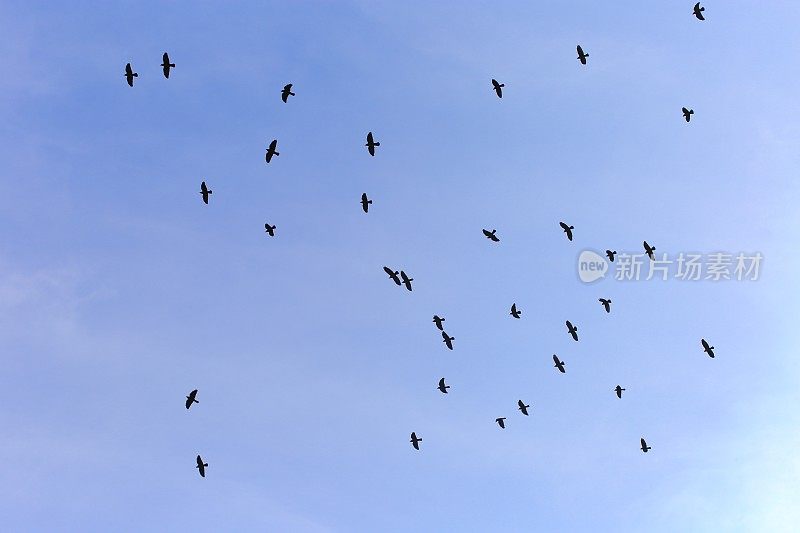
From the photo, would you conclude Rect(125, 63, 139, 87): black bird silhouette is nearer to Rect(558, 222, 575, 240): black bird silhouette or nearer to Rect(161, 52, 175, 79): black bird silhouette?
Rect(161, 52, 175, 79): black bird silhouette

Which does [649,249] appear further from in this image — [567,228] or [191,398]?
[191,398]

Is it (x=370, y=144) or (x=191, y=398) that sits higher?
(x=370, y=144)

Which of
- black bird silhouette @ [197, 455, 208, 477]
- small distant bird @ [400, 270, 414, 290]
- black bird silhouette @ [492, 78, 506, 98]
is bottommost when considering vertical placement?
black bird silhouette @ [197, 455, 208, 477]

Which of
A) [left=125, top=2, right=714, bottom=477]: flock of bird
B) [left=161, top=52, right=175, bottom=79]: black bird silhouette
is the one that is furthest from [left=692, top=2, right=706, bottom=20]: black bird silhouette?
[left=161, top=52, right=175, bottom=79]: black bird silhouette

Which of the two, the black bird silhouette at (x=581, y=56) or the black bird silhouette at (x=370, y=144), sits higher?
the black bird silhouette at (x=581, y=56)

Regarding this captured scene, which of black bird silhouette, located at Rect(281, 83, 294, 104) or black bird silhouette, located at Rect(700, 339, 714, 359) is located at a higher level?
black bird silhouette, located at Rect(281, 83, 294, 104)

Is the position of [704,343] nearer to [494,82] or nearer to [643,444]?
[643,444]

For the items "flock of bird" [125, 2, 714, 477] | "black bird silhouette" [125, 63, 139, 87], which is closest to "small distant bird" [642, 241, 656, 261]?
"flock of bird" [125, 2, 714, 477]

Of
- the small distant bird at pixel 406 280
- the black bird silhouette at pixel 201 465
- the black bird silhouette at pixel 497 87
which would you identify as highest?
the black bird silhouette at pixel 497 87

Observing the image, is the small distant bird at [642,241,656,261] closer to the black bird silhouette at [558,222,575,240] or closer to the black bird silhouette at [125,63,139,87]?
the black bird silhouette at [558,222,575,240]

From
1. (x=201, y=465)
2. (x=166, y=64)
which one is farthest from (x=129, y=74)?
(x=201, y=465)

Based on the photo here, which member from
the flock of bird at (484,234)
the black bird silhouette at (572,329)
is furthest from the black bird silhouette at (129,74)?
the black bird silhouette at (572,329)

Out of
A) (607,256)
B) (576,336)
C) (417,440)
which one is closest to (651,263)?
(607,256)

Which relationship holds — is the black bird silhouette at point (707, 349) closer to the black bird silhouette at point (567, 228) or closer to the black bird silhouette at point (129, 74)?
the black bird silhouette at point (567, 228)
